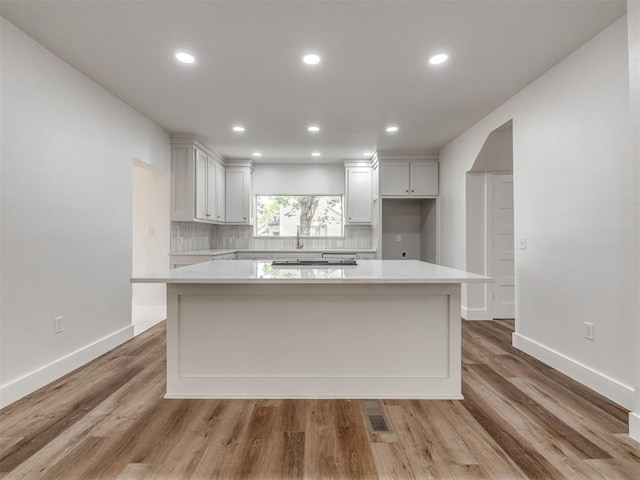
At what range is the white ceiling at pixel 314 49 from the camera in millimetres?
2035

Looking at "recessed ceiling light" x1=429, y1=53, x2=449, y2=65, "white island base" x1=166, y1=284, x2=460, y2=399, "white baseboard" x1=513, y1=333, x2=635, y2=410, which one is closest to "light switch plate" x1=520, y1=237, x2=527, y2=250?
"white baseboard" x1=513, y1=333, x2=635, y2=410

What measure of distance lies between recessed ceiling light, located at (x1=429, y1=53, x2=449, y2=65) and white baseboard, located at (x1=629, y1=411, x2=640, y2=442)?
8.24 ft

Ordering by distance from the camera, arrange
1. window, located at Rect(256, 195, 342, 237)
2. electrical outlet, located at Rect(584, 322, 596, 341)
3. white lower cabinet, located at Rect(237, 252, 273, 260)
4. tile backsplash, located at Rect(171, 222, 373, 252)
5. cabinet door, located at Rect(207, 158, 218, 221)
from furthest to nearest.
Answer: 1. window, located at Rect(256, 195, 342, 237)
2. tile backsplash, located at Rect(171, 222, 373, 252)
3. white lower cabinet, located at Rect(237, 252, 273, 260)
4. cabinet door, located at Rect(207, 158, 218, 221)
5. electrical outlet, located at Rect(584, 322, 596, 341)

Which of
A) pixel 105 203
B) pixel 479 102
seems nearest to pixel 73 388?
pixel 105 203

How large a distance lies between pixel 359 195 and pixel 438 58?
11.1ft

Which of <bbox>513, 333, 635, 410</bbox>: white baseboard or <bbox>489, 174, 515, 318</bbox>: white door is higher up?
<bbox>489, 174, 515, 318</bbox>: white door

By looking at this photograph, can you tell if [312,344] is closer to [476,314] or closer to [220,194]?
[476,314]

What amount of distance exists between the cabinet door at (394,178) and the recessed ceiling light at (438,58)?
2730 millimetres

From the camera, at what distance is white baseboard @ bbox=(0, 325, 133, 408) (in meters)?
2.20

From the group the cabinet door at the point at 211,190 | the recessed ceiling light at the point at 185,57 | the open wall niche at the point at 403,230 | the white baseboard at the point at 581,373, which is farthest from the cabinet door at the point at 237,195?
the white baseboard at the point at 581,373

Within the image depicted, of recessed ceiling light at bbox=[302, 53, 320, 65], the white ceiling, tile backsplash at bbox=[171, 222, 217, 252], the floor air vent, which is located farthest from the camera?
tile backsplash at bbox=[171, 222, 217, 252]

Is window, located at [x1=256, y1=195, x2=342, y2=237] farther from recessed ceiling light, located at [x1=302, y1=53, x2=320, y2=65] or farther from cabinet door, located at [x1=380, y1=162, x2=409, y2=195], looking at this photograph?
recessed ceiling light, located at [x1=302, y1=53, x2=320, y2=65]

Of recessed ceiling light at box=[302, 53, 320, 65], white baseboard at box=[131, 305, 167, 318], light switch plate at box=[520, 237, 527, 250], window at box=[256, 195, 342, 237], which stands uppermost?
recessed ceiling light at box=[302, 53, 320, 65]

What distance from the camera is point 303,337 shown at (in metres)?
2.27
